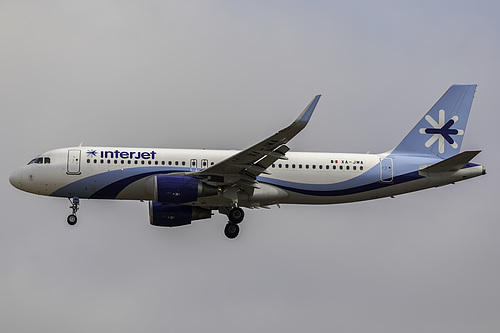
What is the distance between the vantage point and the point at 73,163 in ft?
161

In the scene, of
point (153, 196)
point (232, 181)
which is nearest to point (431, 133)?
point (232, 181)

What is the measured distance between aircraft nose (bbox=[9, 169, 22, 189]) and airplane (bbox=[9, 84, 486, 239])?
5cm

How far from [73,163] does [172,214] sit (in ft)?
19.0

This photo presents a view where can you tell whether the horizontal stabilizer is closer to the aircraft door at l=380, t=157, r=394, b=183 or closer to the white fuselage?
the white fuselage

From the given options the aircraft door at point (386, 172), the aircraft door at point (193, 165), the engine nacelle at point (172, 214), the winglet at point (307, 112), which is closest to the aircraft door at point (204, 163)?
the aircraft door at point (193, 165)

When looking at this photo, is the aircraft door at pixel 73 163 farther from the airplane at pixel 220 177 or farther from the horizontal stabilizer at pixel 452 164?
the horizontal stabilizer at pixel 452 164

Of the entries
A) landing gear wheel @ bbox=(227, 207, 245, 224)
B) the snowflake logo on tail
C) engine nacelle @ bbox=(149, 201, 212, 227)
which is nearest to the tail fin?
the snowflake logo on tail

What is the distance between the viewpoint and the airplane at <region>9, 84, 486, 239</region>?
4741cm

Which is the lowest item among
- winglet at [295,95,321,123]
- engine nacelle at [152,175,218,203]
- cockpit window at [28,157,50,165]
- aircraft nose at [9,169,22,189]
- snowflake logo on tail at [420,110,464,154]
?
engine nacelle at [152,175,218,203]

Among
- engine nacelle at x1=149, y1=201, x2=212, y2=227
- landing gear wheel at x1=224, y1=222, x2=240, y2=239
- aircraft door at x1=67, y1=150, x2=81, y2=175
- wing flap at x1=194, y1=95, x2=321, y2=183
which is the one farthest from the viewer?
engine nacelle at x1=149, y1=201, x2=212, y2=227

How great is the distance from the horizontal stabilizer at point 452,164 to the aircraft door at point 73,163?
1737cm

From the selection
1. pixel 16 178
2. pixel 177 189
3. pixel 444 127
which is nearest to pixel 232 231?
pixel 177 189

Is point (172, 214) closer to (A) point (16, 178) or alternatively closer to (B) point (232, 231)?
(B) point (232, 231)

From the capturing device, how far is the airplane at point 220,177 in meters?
47.4
